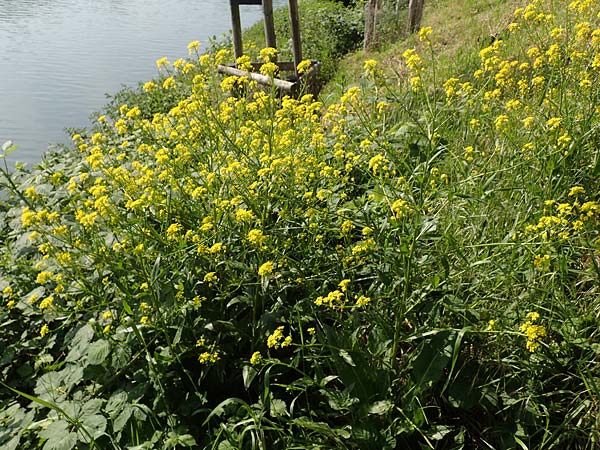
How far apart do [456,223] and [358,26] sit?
7.52m

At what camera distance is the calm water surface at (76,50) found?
26.5 ft

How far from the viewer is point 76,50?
1122cm

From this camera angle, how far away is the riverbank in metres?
1.81

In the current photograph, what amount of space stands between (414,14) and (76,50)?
7327 mm

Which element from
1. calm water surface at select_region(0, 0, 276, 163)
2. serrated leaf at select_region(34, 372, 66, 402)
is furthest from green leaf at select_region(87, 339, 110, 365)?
calm water surface at select_region(0, 0, 276, 163)

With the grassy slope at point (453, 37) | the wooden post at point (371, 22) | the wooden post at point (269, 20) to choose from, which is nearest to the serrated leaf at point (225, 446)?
the grassy slope at point (453, 37)

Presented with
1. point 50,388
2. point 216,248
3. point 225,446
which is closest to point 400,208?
point 216,248

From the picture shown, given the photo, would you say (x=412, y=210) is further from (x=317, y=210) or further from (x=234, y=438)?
(x=234, y=438)

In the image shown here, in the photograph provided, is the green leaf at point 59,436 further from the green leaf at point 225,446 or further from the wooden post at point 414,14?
the wooden post at point 414,14

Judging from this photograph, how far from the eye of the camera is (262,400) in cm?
189

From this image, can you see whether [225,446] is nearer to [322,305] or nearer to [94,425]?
[94,425]

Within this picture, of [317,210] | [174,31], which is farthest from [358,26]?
[317,210]

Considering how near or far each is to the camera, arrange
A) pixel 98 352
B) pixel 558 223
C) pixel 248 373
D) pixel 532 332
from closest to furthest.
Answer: pixel 532 332, pixel 558 223, pixel 248 373, pixel 98 352

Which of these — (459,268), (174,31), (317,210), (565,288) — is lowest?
(174,31)
